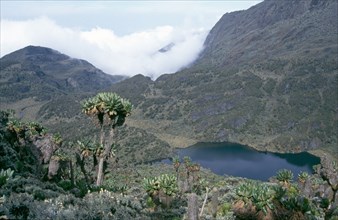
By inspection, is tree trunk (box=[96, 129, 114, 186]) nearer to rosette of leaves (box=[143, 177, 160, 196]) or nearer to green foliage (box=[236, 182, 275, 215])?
rosette of leaves (box=[143, 177, 160, 196])

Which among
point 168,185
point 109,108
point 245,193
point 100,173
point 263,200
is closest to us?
point 263,200

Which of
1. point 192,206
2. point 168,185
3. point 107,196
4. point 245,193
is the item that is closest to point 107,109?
point 168,185

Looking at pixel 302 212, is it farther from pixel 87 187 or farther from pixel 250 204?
pixel 87 187

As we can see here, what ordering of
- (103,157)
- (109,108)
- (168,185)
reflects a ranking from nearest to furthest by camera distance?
(168,185), (109,108), (103,157)

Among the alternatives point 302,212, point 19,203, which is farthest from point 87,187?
point 302,212

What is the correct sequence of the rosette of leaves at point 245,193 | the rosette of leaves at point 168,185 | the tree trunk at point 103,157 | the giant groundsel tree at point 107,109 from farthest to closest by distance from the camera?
the tree trunk at point 103,157 < the giant groundsel tree at point 107,109 < the rosette of leaves at point 168,185 < the rosette of leaves at point 245,193

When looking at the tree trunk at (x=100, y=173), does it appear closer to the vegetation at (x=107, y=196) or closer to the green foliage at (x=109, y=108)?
the vegetation at (x=107, y=196)

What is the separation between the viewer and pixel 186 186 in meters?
72.2

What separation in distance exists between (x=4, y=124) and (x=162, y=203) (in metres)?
28.2

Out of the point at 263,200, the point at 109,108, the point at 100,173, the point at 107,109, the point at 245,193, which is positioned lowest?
the point at 263,200

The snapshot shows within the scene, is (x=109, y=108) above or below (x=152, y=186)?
above

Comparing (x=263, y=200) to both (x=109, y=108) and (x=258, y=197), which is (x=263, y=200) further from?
(x=109, y=108)

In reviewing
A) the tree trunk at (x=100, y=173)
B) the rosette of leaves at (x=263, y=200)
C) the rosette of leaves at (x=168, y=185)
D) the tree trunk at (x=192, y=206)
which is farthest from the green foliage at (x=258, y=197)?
the tree trunk at (x=100, y=173)

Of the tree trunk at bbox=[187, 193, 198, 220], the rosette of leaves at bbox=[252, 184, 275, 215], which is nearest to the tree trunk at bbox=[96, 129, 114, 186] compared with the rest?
the rosette of leaves at bbox=[252, 184, 275, 215]
